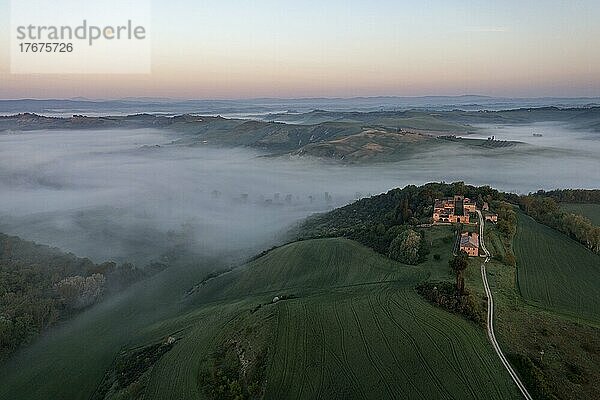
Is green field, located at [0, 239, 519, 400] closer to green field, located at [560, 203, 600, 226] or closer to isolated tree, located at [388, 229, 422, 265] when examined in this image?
isolated tree, located at [388, 229, 422, 265]

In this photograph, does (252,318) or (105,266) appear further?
(105,266)

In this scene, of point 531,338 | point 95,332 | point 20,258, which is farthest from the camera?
point 20,258

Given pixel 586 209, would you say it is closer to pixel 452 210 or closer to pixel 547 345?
pixel 452 210

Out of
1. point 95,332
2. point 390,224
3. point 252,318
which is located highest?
point 390,224

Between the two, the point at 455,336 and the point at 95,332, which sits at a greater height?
the point at 455,336

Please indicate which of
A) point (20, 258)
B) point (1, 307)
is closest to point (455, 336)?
point (1, 307)

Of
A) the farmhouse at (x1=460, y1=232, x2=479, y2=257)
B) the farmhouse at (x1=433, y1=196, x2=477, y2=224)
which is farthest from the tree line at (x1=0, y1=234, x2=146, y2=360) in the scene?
the farmhouse at (x1=460, y1=232, x2=479, y2=257)

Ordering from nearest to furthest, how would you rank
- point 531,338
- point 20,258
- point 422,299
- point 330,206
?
point 531,338 → point 422,299 → point 20,258 → point 330,206

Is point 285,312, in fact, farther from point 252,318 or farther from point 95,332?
point 95,332

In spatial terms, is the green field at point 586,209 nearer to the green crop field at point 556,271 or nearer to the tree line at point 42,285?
the green crop field at point 556,271
